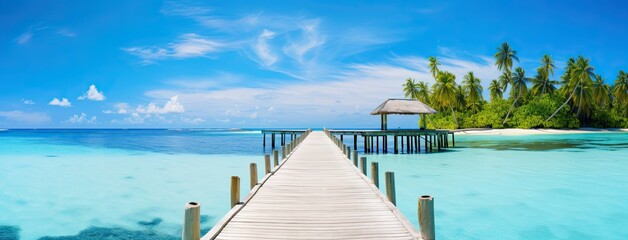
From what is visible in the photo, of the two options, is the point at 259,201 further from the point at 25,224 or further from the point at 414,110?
the point at 414,110

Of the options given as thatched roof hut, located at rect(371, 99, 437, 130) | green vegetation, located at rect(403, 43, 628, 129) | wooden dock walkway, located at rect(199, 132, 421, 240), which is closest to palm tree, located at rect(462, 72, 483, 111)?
green vegetation, located at rect(403, 43, 628, 129)

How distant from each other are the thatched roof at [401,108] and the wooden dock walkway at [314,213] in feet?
61.0

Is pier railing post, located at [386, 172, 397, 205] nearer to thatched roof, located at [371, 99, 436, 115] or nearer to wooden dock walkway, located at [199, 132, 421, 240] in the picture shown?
wooden dock walkway, located at [199, 132, 421, 240]

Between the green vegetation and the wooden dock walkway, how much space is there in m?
42.1

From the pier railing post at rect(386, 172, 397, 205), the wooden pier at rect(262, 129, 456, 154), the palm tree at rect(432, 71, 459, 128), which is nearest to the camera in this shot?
the pier railing post at rect(386, 172, 397, 205)

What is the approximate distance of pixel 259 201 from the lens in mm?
6832

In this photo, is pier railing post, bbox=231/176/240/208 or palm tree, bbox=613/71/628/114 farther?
palm tree, bbox=613/71/628/114

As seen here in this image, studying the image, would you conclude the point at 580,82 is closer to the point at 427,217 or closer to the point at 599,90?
the point at 599,90

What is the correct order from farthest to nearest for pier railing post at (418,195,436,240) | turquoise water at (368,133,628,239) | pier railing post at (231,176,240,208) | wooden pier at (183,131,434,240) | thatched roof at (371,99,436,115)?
thatched roof at (371,99,436,115) < turquoise water at (368,133,628,239) < pier railing post at (231,176,240,208) < wooden pier at (183,131,434,240) < pier railing post at (418,195,436,240)

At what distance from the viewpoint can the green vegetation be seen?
1944 inches

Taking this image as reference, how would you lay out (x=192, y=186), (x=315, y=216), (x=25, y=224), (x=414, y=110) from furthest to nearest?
(x=414, y=110), (x=192, y=186), (x=25, y=224), (x=315, y=216)

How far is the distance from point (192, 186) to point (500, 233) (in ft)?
33.8

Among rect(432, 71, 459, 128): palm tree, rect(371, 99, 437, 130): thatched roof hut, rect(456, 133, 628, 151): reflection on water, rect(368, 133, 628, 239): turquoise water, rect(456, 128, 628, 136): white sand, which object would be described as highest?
rect(432, 71, 459, 128): palm tree

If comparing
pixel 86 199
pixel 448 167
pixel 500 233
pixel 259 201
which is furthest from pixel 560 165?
pixel 86 199
